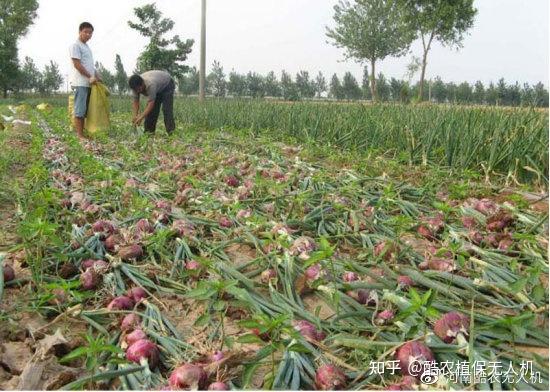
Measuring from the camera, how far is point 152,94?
5.93m

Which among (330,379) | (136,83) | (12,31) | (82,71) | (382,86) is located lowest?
(330,379)

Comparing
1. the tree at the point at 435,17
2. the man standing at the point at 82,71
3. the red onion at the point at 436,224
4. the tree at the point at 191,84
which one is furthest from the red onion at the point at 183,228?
the tree at the point at 191,84

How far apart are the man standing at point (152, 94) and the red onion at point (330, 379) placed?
17.2 ft

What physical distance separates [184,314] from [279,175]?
68.6 inches

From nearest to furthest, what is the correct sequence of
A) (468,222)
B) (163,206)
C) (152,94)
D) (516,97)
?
(468,222), (163,206), (152,94), (516,97)

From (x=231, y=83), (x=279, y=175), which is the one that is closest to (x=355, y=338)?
(x=279, y=175)

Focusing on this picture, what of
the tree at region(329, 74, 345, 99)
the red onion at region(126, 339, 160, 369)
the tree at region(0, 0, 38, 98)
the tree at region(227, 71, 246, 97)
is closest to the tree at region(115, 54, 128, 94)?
the tree at region(0, 0, 38, 98)

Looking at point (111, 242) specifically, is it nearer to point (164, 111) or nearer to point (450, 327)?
point (450, 327)

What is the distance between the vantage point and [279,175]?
10.3ft

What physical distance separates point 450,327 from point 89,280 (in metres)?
1.19

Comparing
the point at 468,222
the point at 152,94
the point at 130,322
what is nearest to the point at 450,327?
the point at 130,322

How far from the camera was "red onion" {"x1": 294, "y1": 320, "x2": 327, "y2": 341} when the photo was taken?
1.23 meters

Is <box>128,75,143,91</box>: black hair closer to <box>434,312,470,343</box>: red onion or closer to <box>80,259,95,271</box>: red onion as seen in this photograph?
<box>80,259,95,271</box>: red onion

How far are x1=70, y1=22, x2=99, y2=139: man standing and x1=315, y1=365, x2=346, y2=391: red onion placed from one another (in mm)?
5463
